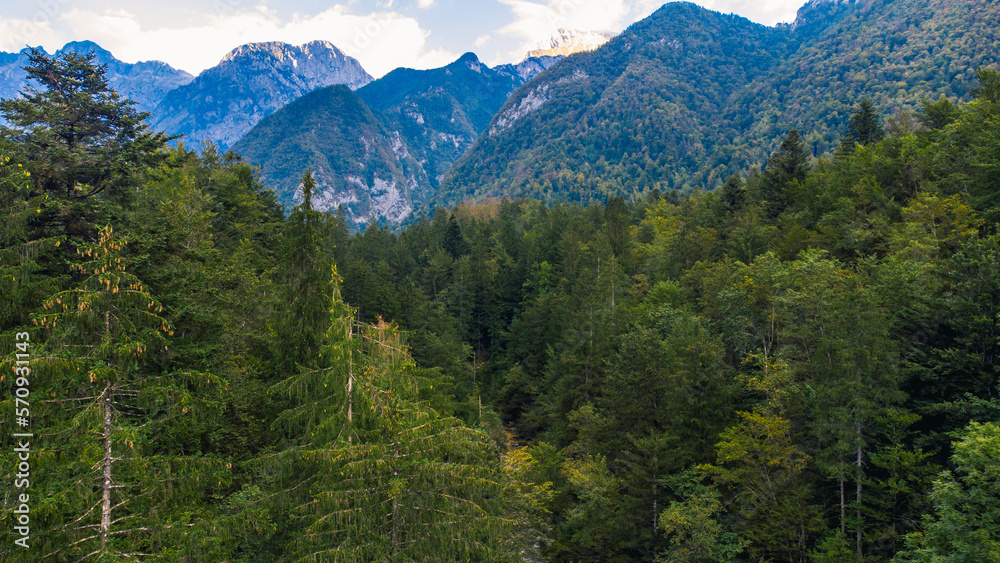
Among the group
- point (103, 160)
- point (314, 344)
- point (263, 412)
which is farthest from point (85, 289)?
point (103, 160)

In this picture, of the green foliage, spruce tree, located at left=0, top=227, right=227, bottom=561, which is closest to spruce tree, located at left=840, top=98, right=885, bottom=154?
the green foliage

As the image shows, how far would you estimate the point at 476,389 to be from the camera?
4859cm

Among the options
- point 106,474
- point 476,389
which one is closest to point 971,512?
point 106,474

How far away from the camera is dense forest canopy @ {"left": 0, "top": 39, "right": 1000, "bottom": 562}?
342 inches

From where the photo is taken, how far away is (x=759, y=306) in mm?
31688

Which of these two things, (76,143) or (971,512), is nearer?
(971,512)

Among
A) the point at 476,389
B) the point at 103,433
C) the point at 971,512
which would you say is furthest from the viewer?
the point at 476,389

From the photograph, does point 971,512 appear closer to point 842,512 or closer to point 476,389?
point 842,512

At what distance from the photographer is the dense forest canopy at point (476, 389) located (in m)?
8.68

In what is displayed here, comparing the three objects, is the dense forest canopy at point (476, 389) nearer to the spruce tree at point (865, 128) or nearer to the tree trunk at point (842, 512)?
the tree trunk at point (842, 512)

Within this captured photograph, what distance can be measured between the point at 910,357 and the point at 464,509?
71.5 feet

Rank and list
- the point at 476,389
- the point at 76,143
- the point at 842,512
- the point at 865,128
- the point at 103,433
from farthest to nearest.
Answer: the point at 865,128 < the point at 476,389 < the point at 76,143 < the point at 842,512 < the point at 103,433

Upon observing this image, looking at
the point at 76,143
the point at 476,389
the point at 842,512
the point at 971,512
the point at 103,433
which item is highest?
the point at 76,143

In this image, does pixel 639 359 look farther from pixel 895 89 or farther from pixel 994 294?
pixel 895 89
